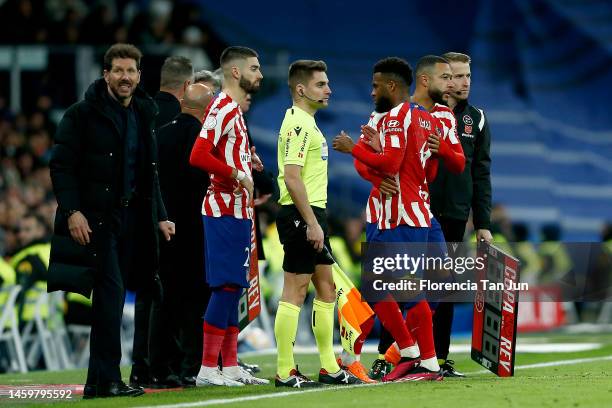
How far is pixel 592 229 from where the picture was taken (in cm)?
2547

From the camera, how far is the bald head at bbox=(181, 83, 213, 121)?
1035cm

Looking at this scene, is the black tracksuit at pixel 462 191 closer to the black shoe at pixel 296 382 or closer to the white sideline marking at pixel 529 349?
the black shoe at pixel 296 382

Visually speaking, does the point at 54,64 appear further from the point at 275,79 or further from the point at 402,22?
the point at 402,22

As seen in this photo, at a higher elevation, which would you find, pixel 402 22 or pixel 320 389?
pixel 402 22

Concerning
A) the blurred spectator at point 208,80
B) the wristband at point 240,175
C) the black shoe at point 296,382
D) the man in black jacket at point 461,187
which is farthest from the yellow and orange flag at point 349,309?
the blurred spectator at point 208,80

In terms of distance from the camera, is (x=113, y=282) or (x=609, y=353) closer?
(x=113, y=282)

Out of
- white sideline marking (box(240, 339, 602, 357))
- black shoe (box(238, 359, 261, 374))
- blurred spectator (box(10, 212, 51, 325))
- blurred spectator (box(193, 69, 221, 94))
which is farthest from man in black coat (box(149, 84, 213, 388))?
blurred spectator (box(10, 212, 51, 325))

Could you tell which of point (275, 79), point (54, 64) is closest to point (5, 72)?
point (54, 64)

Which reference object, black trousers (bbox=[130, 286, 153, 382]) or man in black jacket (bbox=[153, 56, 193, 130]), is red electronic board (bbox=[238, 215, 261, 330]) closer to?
black trousers (bbox=[130, 286, 153, 382])

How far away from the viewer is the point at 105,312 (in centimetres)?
894

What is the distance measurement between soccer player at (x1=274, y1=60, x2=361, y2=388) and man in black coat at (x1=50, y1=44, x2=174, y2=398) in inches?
35.6

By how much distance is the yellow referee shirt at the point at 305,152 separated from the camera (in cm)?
909

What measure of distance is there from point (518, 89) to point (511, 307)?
16.2 meters

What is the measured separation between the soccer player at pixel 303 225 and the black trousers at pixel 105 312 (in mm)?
1022
